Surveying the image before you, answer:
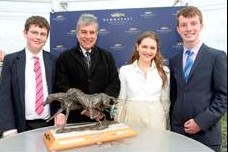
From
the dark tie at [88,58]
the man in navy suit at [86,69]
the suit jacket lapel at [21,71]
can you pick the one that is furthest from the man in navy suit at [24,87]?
the dark tie at [88,58]

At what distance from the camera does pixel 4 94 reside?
2.66m

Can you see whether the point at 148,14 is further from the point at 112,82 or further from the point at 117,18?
the point at 112,82

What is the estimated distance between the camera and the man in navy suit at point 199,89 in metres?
2.50

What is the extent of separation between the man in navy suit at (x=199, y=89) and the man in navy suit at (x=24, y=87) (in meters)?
0.96

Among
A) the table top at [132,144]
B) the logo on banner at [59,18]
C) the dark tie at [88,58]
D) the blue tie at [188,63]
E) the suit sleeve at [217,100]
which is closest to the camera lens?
the table top at [132,144]

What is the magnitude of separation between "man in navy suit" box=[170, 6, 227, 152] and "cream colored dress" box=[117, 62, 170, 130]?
0.12m

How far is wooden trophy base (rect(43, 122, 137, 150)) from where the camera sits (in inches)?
77.2

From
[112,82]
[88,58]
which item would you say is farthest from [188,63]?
[88,58]

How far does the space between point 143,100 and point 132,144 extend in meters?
0.67

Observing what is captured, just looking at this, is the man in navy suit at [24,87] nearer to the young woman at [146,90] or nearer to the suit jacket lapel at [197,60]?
the young woman at [146,90]

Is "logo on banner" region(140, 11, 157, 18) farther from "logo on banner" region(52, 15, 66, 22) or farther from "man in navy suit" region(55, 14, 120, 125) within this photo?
"man in navy suit" region(55, 14, 120, 125)

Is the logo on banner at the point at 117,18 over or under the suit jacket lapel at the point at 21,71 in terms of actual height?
over

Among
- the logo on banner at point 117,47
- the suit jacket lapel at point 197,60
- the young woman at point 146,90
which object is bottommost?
the young woman at point 146,90

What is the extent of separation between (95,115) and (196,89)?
0.78 meters
